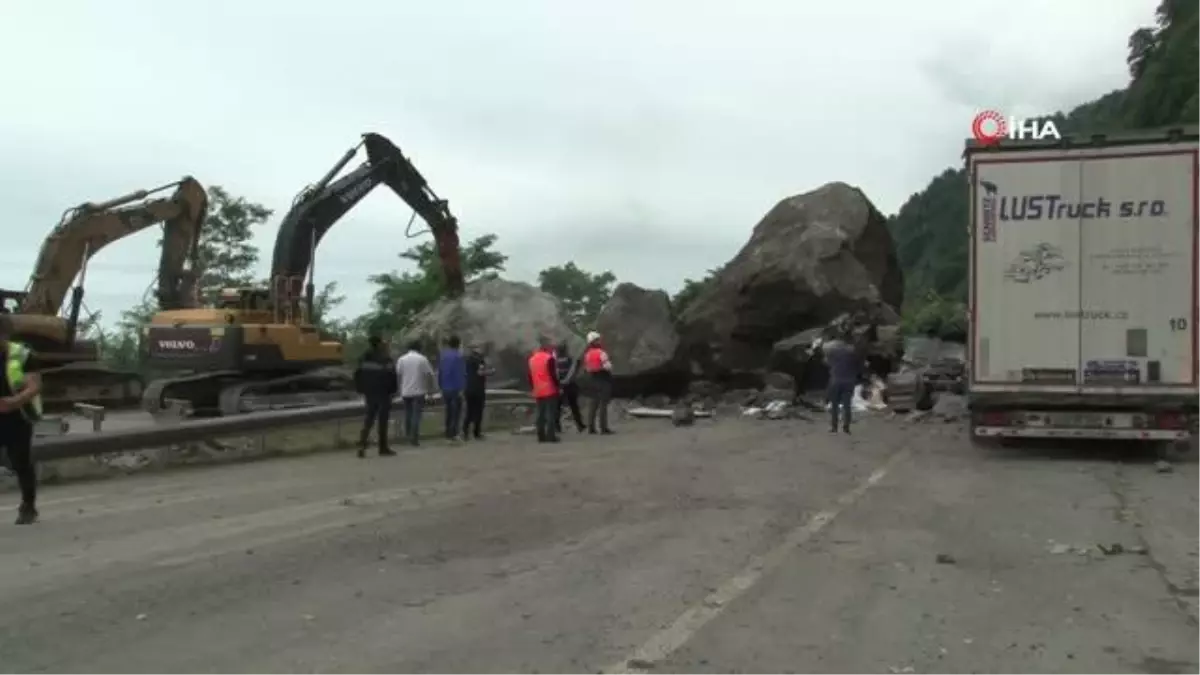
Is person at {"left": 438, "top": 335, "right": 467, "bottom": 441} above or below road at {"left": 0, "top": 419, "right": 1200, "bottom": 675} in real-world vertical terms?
above

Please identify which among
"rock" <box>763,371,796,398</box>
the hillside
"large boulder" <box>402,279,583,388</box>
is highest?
the hillside

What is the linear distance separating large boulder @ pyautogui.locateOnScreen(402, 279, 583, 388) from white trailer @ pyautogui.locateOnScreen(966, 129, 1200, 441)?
14960 millimetres

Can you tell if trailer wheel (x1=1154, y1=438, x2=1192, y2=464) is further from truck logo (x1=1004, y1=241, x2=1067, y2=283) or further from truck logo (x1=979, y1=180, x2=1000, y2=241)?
truck logo (x1=979, y1=180, x2=1000, y2=241)

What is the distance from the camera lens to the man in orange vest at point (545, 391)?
740 inches

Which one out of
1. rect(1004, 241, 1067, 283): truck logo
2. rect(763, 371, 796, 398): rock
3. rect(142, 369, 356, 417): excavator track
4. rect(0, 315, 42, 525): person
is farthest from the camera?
rect(763, 371, 796, 398): rock

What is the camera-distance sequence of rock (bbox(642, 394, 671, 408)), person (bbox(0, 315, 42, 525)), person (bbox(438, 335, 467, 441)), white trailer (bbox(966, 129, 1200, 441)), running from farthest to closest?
rock (bbox(642, 394, 671, 408)), person (bbox(438, 335, 467, 441)), white trailer (bbox(966, 129, 1200, 441)), person (bbox(0, 315, 42, 525))

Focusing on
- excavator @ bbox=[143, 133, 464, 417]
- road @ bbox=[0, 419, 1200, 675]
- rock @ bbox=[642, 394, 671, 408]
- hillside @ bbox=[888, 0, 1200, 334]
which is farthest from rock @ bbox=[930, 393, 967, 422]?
excavator @ bbox=[143, 133, 464, 417]

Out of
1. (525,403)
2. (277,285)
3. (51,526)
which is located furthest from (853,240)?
(51,526)

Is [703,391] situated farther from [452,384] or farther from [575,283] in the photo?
[575,283]

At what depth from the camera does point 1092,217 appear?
14.6 m

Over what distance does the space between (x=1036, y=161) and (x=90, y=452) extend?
464 inches

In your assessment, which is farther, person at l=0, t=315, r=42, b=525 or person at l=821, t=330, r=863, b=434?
person at l=821, t=330, r=863, b=434

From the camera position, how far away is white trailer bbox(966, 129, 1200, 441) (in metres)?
14.3

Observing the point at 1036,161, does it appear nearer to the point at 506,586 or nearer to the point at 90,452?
the point at 506,586
